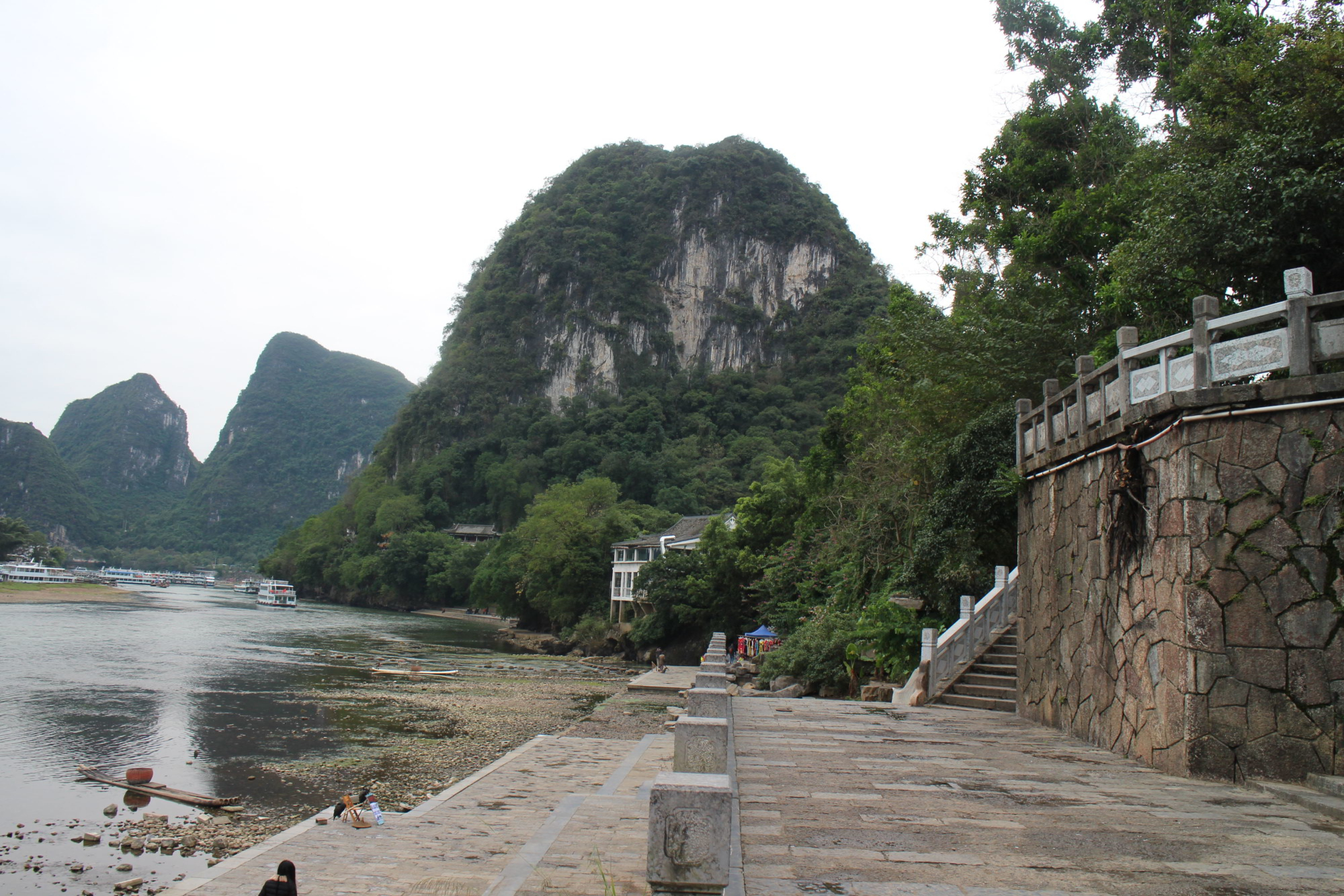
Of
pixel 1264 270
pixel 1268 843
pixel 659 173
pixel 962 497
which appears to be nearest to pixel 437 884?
pixel 1268 843

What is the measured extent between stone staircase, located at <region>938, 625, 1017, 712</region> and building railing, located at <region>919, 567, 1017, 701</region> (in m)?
0.10

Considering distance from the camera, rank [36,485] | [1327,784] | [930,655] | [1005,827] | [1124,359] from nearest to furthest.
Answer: [1005,827] → [1327,784] → [1124,359] → [930,655] → [36,485]

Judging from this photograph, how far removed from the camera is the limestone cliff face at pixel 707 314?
4793 inches

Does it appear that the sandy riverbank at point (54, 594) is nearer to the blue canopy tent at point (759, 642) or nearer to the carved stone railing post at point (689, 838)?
the blue canopy tent at point (759, 642)

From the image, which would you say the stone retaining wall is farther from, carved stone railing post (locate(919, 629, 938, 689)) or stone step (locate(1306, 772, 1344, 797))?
carved stone railing post (locate(919, 629, 938, 689))

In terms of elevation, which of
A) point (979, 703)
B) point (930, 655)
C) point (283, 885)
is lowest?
point (283, 885)

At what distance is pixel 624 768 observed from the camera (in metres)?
13.7

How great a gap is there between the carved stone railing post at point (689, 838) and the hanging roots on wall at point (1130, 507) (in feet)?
22.3

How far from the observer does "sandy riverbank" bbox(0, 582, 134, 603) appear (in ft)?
228

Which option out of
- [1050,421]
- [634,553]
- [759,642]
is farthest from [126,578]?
[1050,421]

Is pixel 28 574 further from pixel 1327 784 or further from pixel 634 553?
pixel 1327 784

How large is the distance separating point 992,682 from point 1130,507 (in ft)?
20.2

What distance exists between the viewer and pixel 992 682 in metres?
13.9

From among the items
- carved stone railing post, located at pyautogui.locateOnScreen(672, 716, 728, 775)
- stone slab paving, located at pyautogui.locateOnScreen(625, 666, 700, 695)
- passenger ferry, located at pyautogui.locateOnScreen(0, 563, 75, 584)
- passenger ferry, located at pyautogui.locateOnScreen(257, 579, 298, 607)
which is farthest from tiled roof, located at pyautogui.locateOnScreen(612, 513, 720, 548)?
passenger ferry, located at pyautogui.locateOnScreen(0, 563, 75, 584)
